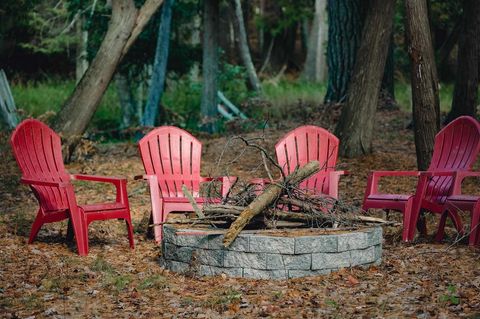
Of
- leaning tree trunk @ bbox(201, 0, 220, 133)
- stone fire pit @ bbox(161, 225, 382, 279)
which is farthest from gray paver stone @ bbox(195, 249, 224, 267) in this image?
leaning tree trunk @ bbox(201, 0, 220, 133)

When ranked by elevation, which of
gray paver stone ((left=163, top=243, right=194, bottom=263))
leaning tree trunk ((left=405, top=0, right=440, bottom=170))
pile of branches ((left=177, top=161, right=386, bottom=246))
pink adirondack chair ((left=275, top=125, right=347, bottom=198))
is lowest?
gray paver stone ((left=163, top=243, right=194, bottom=263))

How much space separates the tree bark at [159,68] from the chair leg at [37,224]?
25.7 feet

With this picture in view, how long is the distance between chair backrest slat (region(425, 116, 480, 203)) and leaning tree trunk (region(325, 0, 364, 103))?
6.27 metres

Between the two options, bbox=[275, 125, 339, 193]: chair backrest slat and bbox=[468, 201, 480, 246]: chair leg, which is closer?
bbox=[468, 201, 480, 246]: chair leg

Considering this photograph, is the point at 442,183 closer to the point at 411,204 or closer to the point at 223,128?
the point at 411,204

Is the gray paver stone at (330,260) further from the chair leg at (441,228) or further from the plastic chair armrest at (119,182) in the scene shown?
the plastic chair armrest at (119,182)

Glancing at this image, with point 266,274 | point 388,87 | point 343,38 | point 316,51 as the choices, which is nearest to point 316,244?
point 266,274

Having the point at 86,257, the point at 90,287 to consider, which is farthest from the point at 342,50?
the point at 90,287

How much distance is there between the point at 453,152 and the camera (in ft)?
26.5

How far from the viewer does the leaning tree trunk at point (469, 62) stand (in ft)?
38.1

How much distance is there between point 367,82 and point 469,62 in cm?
143

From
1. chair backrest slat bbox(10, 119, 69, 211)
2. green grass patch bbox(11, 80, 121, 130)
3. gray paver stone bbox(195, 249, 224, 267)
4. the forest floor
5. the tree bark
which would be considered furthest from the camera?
green grass patch bbox(11, 80, 121, 130)

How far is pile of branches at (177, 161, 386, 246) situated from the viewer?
665cm

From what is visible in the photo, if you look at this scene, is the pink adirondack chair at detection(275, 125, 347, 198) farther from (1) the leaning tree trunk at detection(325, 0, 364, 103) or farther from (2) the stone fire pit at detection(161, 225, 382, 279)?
(1) the leaning tree trunk at detection(325, 0, 364, 103)
